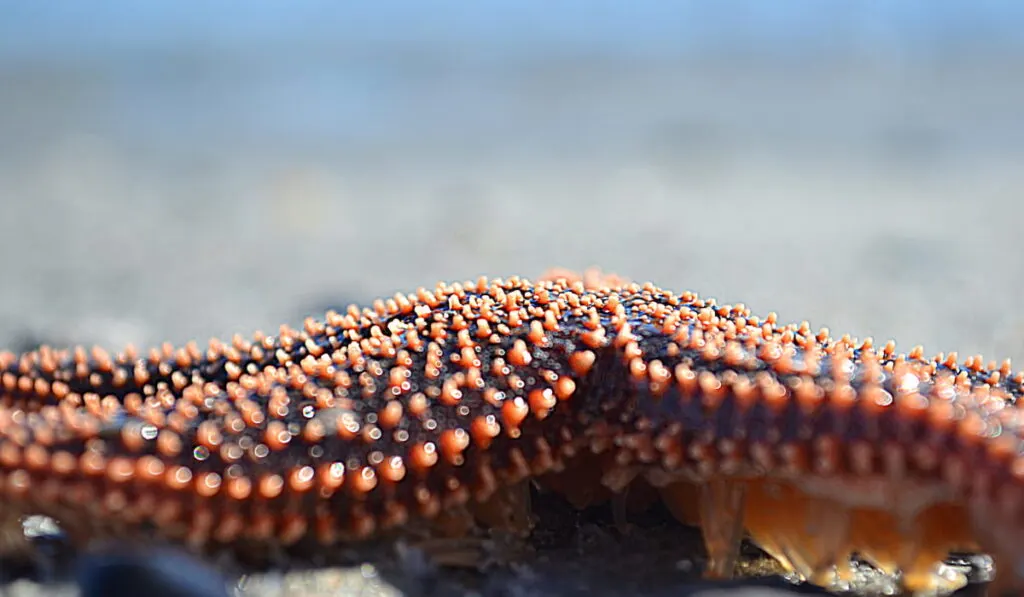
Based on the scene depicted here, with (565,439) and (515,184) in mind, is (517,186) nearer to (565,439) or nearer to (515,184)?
(515,184)

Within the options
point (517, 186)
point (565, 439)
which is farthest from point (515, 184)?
point (565, 439)

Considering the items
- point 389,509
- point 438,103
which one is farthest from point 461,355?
point 438,103

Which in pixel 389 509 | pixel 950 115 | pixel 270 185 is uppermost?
pixel 950 115

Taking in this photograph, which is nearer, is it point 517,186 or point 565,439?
point 565,439

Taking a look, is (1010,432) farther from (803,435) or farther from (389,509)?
(389,509)

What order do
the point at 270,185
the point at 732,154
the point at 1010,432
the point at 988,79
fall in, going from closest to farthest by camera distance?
1. the point at 1010,432
2. the point at 270,185
3. the point at 732,154
4. the point at 988,79

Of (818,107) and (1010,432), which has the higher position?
(818,107)

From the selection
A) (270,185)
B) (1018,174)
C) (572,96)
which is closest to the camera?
(1018,174)

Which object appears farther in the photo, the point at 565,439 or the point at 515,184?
the point at 515,184
